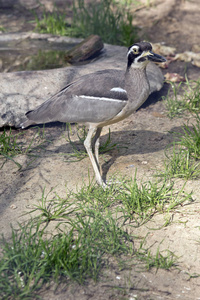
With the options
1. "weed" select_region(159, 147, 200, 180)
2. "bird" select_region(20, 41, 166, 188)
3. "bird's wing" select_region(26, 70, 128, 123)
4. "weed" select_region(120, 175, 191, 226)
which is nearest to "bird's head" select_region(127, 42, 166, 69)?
"bird" select_region(20, 41, 166, 188)

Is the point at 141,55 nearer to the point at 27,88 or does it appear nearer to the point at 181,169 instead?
the point at 181,169

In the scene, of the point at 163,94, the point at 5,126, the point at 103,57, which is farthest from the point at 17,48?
the point at 163,94

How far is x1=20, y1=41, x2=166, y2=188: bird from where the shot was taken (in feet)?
12.5

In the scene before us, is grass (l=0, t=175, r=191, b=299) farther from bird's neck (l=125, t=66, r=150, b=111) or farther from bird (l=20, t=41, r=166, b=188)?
bird's neck (l=125, t=66, r=150, b=111)

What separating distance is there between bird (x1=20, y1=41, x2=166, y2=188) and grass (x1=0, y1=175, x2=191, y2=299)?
396 millimetres

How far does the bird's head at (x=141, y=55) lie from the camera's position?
377 centimetres

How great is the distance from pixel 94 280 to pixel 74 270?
17cm

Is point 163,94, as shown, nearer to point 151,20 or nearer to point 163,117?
point 163,117

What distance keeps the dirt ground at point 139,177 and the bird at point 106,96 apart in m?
0.45

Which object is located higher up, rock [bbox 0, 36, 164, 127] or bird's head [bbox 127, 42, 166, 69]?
bird's head [bbox 127, 42, 166, 69]

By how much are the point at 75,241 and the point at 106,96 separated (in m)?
1.60

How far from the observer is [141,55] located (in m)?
3.79

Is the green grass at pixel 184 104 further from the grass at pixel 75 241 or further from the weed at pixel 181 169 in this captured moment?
the grass at pixel 75 241

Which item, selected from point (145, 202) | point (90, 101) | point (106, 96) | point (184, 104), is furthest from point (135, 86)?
point (184, 104)
